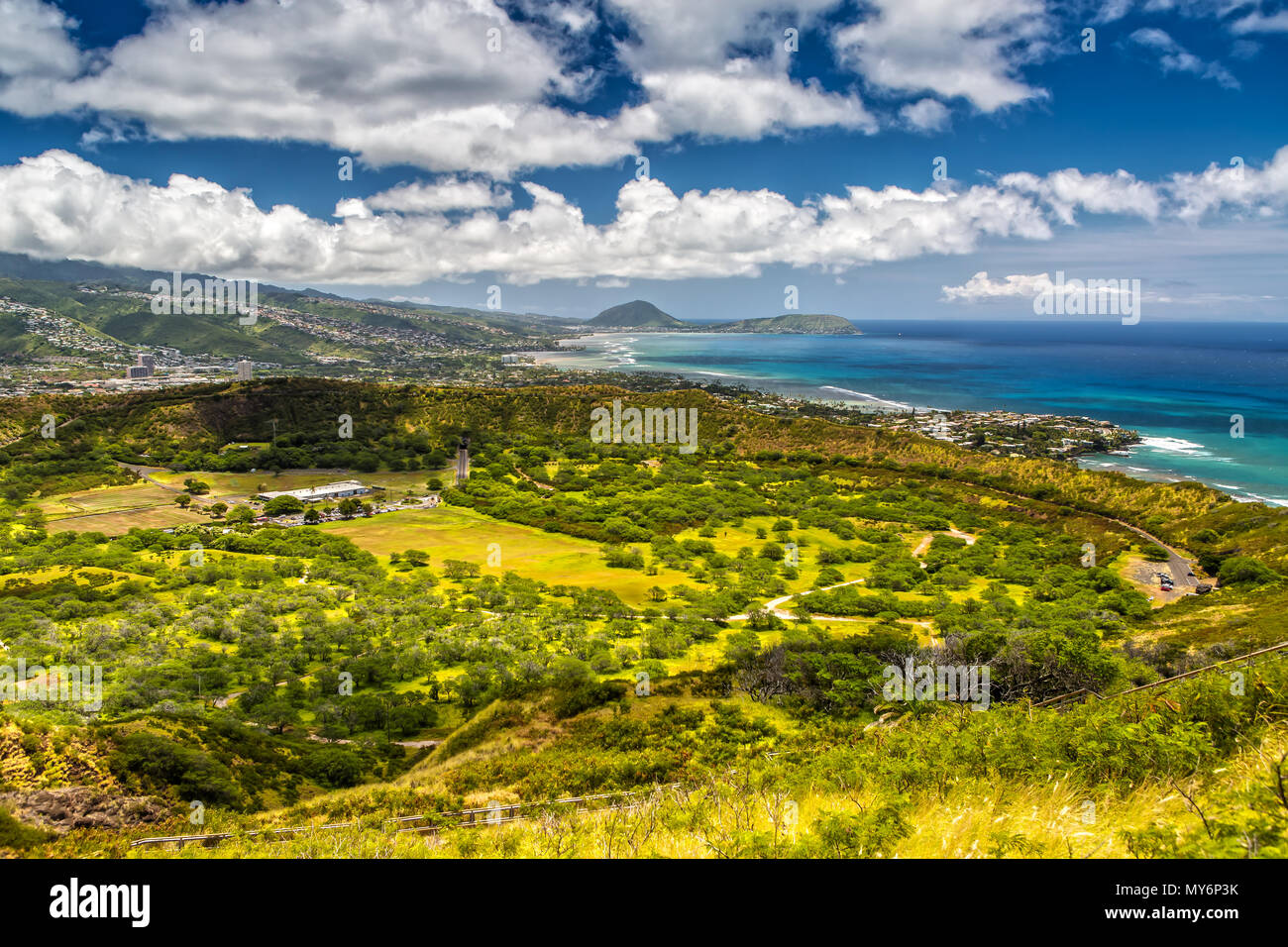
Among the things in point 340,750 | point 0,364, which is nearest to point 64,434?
point 340,750

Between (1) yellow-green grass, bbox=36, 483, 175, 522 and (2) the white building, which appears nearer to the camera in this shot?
(1) yellow-green grass, bbox=36, 483, 175, 522

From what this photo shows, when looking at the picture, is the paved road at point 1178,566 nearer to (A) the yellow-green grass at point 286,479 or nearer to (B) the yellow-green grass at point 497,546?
(B) the yellow-green grass at point 497,546

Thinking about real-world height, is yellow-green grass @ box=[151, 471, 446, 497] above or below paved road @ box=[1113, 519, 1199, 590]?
above

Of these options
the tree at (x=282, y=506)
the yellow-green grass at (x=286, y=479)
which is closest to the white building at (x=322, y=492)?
the tree at (x=282, y=506)

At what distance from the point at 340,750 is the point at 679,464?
168 feet

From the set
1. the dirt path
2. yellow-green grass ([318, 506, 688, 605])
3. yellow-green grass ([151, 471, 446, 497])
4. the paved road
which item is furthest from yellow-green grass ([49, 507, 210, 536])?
the paved road

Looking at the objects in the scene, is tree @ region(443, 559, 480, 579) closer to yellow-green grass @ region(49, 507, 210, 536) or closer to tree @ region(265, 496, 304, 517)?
tree @ region(265, 496, 304, 517)

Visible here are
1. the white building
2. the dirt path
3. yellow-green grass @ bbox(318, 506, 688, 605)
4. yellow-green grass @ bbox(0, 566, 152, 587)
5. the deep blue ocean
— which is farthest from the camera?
the deep blue ocean

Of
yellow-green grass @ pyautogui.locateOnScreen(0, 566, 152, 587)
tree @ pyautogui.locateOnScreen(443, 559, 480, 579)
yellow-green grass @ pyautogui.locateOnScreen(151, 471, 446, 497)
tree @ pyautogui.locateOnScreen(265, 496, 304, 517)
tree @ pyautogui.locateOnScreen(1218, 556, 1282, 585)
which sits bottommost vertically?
tree @ pyautogui.locateOnScreen(443, 559, 480, 579)

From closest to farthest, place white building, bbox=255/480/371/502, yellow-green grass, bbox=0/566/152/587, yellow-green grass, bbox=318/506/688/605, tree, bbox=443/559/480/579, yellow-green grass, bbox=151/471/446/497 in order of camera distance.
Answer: yellow-green grass, bbox=0/566/152/587
tree, bbox=443/559/480/579
yellow-green grass, bbox=318/506/688/605
white building, bbox=255/480/371/502
yellow-green grass, bbox=151/471/446/497

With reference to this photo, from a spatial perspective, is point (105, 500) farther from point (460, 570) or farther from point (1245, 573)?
point (1245, 573)
